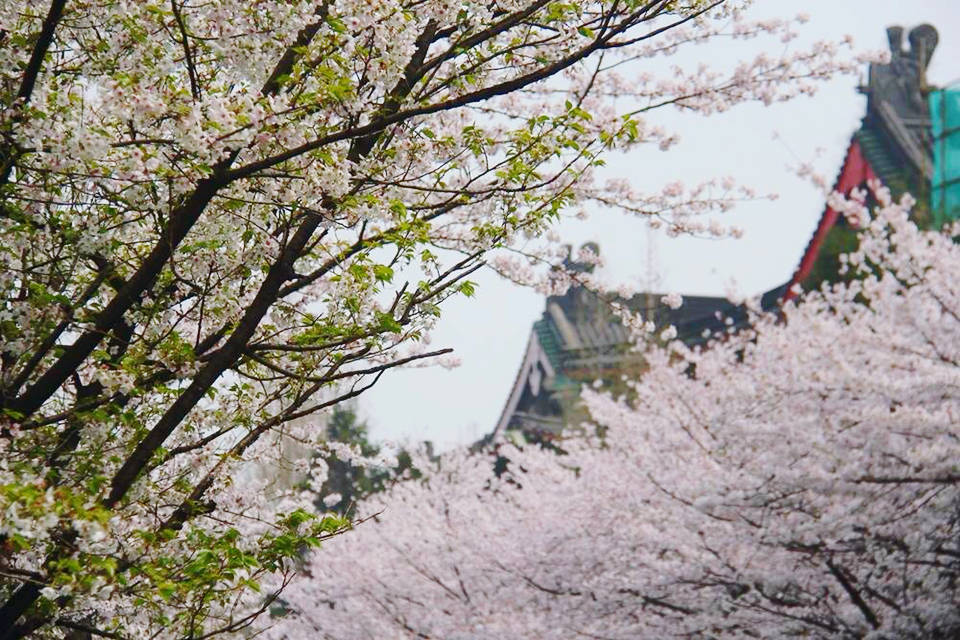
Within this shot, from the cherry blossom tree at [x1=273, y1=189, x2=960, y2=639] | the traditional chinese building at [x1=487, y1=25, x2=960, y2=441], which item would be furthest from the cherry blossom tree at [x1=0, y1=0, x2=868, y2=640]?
the traditional chinese building at [x1=487, y1=25, x2=960, y2=441]

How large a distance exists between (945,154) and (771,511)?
16.0 m

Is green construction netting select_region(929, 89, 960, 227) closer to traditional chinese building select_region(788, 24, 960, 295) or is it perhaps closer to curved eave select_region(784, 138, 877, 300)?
traditional chinese building select_region(788, 24, 960, 295)

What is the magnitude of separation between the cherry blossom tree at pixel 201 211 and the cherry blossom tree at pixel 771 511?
571cm

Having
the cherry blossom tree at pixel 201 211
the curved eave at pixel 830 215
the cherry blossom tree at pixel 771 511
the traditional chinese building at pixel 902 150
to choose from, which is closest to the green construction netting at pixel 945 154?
the traditional chinese building at pixel 902 150

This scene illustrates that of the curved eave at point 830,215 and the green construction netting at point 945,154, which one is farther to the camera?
the curved eave at point 830,215

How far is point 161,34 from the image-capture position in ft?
14.2

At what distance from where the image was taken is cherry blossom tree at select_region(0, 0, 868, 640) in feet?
13.1

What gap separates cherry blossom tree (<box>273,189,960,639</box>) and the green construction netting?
28.7 ft

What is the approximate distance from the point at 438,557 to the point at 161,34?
12.4 m

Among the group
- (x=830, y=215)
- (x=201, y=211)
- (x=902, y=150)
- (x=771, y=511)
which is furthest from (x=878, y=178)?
(x=201, y=211)

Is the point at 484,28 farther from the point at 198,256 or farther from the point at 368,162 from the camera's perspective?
the point at 198,256

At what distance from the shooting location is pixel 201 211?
4199 millimetres

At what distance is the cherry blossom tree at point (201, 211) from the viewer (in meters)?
4.00

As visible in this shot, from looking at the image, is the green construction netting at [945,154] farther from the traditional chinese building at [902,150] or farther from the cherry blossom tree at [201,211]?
the cherry blossom tree at [201,211]
